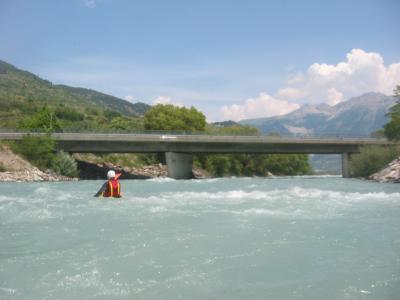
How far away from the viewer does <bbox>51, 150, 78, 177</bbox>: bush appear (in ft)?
174

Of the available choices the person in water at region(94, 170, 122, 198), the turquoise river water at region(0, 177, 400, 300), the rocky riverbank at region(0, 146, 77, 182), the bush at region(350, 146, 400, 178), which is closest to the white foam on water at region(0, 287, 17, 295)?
the turquoise river water at region(0, 177, 400, 300)

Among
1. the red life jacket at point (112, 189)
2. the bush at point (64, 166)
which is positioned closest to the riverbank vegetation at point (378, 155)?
the bush at point (64, 166)

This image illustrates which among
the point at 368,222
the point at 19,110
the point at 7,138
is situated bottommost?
the point at 368,222

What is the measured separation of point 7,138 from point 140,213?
4213 centimetres

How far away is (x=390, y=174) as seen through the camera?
45.5 m

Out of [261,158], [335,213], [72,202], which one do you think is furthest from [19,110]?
[335,213]

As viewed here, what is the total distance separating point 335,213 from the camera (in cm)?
1864

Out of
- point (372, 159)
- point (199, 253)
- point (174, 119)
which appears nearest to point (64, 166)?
point (174, 119)

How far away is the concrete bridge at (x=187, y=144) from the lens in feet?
182

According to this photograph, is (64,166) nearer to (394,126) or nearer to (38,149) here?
(38,149)

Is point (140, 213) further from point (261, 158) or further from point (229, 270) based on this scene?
point (261, 158)

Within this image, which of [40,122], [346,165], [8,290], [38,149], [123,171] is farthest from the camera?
[40,122]

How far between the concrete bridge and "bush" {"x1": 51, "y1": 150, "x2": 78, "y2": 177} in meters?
2.03

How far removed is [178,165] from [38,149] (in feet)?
54.5
